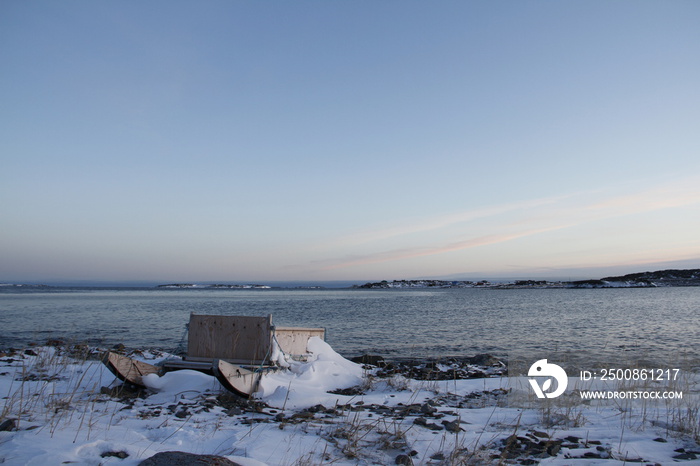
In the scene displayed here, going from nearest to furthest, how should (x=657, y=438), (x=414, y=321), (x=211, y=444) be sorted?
(x=211, y=444), (x=657, y=438), (x=414, y=321)

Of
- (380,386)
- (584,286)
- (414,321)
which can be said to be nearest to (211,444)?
(380,386)

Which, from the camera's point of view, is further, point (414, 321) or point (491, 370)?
point (414, 321)

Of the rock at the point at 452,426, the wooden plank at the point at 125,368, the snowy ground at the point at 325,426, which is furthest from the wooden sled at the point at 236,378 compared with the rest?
the rock at the point at 452,426

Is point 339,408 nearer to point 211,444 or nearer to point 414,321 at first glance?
point 211,444

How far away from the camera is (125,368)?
838cm

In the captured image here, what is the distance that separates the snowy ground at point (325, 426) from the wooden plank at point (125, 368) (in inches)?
8.7

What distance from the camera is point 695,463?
503 centimetres

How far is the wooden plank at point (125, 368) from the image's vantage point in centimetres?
812

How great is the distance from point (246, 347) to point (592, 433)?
6.98 metres

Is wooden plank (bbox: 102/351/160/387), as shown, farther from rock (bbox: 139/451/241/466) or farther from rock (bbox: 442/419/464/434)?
rock (bbox: 442/419/464/434)

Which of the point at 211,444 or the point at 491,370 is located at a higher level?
the point at 211,444

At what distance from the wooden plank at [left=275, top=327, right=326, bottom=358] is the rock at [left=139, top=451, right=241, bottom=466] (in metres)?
Result: 7.15

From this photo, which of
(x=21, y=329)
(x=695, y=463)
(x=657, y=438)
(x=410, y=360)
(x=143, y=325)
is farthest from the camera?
(x=143, y=325)

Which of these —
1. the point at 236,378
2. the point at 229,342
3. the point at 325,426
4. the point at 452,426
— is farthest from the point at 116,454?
the point at 229,342
